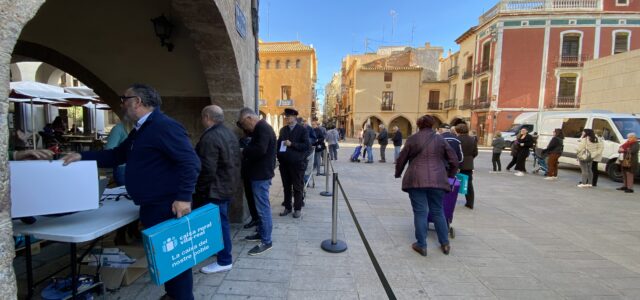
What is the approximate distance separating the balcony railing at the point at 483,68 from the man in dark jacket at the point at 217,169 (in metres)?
27.7

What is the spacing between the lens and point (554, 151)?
29.7 ft

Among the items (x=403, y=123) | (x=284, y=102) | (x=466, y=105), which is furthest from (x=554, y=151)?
(x=403, y=123)

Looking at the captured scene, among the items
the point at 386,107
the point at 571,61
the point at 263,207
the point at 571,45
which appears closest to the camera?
the point at 263,207

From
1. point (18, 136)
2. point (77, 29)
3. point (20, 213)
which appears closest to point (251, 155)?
point (20, 213)

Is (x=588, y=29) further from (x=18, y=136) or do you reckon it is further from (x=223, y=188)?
(x=18, y=136)

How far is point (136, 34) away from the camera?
13.4 feet

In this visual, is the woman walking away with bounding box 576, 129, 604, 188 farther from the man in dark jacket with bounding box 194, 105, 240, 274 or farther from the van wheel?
the man in dark jacket with bounding box 194, 105, 240, 274

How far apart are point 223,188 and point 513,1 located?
96.3 ft

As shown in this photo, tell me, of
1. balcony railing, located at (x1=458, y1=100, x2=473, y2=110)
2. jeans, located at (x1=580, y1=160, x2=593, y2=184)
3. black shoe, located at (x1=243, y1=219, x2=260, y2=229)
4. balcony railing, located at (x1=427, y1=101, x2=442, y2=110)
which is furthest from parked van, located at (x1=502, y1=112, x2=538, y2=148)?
black shoe, located at (x1=243, y1=219, x2=260, y2=229)

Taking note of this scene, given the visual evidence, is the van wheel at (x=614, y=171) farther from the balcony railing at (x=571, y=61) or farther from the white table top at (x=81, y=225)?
the balcony railing at (x=571, y=61)

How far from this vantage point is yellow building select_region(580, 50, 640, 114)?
1235 centimetres

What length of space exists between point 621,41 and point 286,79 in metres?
28.8

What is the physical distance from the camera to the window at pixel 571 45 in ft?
79.0

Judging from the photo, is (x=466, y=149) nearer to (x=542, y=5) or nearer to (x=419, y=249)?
(x=419, y=249)
